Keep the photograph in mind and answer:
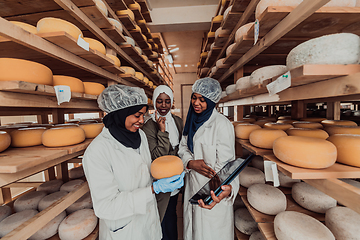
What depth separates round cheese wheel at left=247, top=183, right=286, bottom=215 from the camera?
120 cm

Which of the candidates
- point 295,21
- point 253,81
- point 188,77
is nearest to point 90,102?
point 253,81

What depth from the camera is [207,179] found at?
4.79 ft

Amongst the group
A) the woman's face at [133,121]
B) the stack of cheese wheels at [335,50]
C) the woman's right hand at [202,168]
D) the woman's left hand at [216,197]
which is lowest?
the woman's left hand at [216,197]

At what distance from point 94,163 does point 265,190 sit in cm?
139

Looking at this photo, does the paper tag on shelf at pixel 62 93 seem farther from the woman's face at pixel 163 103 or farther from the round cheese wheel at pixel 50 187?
the round cheese wheel at pixel 50 187

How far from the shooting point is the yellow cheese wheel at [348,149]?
2.42ft

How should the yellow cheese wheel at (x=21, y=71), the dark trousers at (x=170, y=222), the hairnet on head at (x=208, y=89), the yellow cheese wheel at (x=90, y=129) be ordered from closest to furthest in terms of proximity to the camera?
the yellow cheese wheel at (x=21, y=71), the yellow cheese wheel at (x=90, y=129), the hairnet on head at (x=208, y=89), the dark trousers at (x=170, y=222)

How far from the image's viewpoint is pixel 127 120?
1.15 m

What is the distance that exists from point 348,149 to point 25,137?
2034mm

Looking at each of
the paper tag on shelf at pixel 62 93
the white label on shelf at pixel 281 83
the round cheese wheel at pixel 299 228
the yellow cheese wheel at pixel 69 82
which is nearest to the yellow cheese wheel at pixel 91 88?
the yellow cheese wheel at pixel 69 82

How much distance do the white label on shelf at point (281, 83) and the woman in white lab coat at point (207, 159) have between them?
631 mm

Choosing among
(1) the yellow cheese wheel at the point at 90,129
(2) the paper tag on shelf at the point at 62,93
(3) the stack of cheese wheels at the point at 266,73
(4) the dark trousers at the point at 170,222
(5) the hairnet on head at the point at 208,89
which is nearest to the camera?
(2) the paper tag on shelf at the point at 62,93

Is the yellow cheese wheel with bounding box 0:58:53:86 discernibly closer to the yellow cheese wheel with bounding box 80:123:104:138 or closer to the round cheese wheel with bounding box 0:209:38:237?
the yellow cheese wheel with bounding box 80:123:104:138

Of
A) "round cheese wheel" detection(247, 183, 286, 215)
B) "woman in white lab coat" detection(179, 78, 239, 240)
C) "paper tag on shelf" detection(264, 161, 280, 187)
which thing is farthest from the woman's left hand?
"paper tag on shelf" detection(264, 161, 280, 187)
